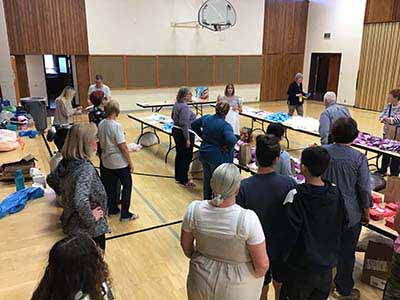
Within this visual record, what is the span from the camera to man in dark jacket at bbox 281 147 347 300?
1.93m

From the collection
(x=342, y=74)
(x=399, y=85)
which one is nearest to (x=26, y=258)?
(x=399, y=85)

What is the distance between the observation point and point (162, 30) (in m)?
12.2

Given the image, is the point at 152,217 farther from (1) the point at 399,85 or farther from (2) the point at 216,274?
(1) the point at 399,85

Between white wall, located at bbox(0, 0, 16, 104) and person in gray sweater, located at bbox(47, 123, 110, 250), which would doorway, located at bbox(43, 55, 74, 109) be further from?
person in gray sweater, located at bbox(47, 123, 110, 250)

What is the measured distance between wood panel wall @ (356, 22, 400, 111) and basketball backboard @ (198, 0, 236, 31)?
17.5 ft

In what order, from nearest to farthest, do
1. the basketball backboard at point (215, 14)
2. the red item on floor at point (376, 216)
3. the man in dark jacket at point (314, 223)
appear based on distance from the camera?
the man in dark jacket at point (314, 223), the red item on floor at point (376, 216), the basketball backboard at point (215, 14)

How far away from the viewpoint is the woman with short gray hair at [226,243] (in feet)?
5.16

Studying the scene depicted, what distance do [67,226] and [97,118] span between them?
204 cm

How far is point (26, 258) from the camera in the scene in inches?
94.3

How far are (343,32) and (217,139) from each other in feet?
38.9

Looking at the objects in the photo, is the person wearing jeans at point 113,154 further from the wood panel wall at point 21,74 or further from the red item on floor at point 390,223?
the wood panel wall at point 21,74

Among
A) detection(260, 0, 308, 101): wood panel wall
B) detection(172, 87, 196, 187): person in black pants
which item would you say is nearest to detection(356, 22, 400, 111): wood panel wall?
detection(260, 0, 308, 101): wood panel wall

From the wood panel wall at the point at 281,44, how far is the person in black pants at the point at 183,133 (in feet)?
33.9

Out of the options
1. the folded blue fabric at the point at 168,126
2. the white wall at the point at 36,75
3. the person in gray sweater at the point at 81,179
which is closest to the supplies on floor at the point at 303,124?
the folded blue fabric at the point at 168,126
